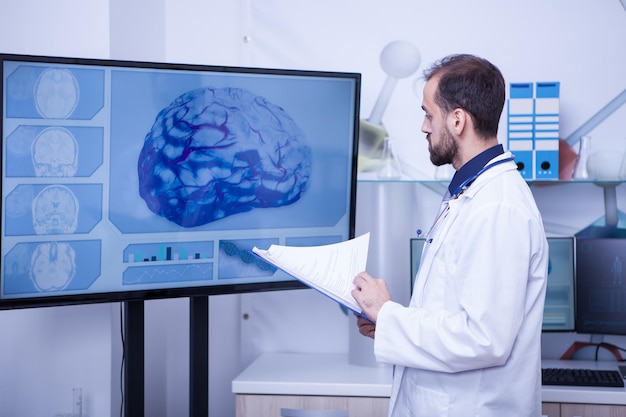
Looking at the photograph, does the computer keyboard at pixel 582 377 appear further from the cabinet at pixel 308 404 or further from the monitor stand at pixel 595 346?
the cabinet at pixel 308 404

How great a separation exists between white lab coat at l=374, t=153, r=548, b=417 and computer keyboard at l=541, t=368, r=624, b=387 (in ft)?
2.24

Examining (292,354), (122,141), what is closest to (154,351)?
(292,354)

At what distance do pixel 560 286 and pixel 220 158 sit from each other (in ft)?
4.11

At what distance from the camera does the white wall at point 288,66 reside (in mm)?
2469

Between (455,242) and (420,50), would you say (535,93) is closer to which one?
(420,50)

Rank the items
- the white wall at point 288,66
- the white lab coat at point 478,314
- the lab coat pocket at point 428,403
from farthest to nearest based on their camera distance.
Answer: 1. the white wall at point 288,66
2. the lab coat pocket at point 428,403
3. the white lab coat at point 478,314

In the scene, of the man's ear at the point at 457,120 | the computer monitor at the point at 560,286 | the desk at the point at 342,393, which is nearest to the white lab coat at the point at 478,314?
the man's ear at the point at 457,120

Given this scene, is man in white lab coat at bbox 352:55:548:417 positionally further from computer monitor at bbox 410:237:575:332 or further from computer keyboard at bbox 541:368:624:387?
computer monitor at bbox 410:237:575:332

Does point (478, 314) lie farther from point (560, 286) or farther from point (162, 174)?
point (560, 286)

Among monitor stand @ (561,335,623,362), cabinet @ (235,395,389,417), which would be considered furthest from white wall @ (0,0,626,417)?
cabinet @ (235,395,389,417)

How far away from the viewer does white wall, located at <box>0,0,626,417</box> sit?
2.47 metres

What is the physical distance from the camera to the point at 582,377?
238 centimetres

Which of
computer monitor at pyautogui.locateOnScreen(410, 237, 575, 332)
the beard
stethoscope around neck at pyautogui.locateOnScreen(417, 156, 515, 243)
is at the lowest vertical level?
computer monitor at pyautogui.locateOnScreen(410, 237, 575, 332)

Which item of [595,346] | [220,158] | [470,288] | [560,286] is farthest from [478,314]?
[595,346]
